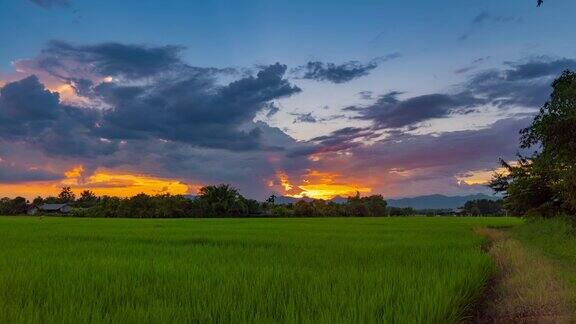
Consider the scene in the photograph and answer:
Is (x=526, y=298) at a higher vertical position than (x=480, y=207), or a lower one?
lower

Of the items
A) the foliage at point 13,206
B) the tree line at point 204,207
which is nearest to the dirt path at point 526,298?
the tree line at point 204,207

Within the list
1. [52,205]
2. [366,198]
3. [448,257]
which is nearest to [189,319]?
[448,257]

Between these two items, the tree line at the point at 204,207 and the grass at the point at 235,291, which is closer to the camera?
the grass at the point at 235,291

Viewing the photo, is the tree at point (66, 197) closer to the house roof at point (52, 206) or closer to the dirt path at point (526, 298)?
the house roof at point (52, 206)

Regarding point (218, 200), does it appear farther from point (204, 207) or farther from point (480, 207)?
point (480, 207)

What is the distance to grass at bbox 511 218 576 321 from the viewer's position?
26.2 ft

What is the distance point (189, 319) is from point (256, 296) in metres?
1.26

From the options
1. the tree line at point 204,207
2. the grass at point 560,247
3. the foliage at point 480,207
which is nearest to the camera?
the grass at point 560,247

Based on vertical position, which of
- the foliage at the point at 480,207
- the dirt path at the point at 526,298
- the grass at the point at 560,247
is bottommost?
the dirt path at the point at 526,298

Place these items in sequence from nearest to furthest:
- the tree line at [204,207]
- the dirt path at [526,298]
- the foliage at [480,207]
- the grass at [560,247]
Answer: the dirt path at [526,298], the grass at [560,247], the tree line at [204,207], the foliage at [480,207]

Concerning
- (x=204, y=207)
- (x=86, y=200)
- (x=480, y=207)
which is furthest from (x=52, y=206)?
(x=480, y=207)

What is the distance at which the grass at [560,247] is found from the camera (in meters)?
7.99

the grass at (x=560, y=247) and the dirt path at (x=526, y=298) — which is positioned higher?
the grass at (x=560, y=247)

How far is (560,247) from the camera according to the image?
45.1 ft
